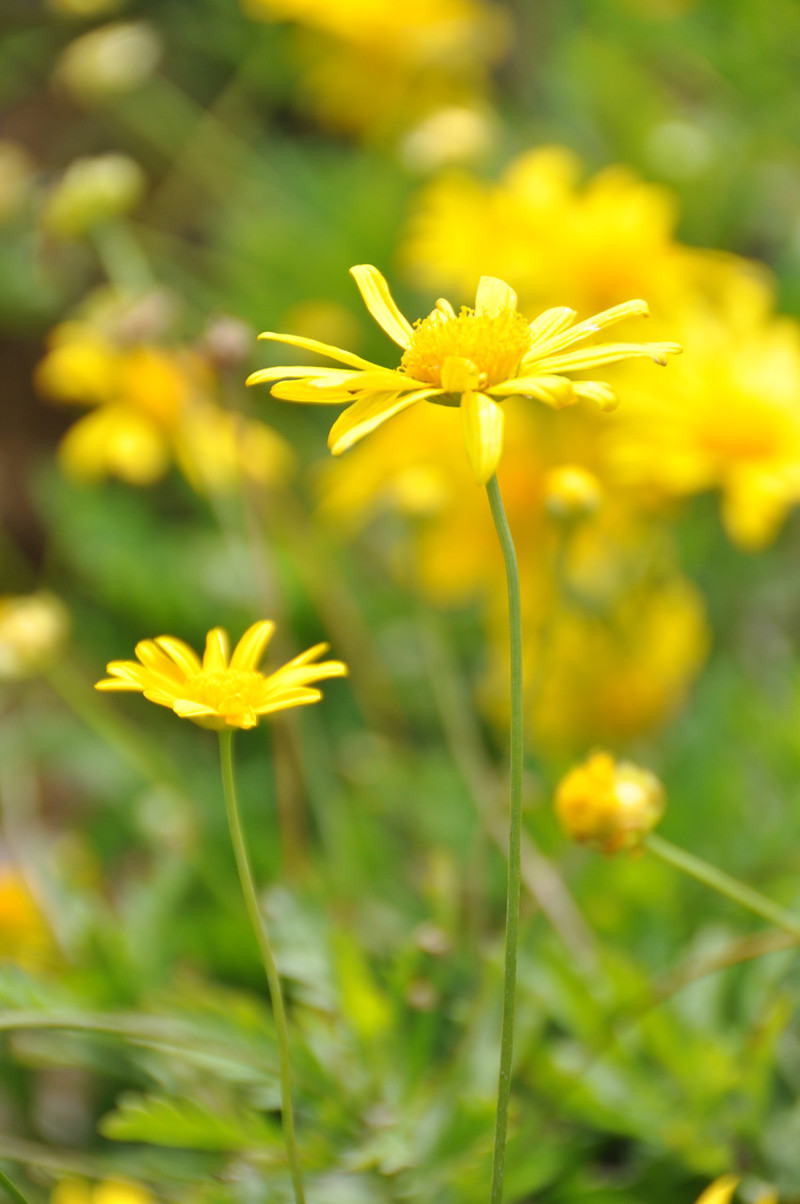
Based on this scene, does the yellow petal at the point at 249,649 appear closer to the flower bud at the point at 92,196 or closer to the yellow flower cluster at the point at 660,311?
the yellow flower cluster at the point at 660,311

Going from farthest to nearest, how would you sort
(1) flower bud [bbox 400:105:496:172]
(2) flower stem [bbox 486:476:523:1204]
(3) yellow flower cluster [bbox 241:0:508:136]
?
(3) yellow flower cluster [bbox 241:0:508:136]
(1) flower bud [bbox 400:105:496:172]
(2) flower stem [bbox 486:476:523:1204]

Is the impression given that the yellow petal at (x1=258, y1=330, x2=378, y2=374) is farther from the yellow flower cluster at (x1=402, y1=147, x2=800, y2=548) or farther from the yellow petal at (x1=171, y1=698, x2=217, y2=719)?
the yellow flower cluster at (x1=402, y1=147, x2=800, y2=548)

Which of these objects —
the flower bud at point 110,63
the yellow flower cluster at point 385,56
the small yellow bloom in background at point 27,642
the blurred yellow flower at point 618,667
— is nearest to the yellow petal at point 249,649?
the small yellow bloom in background at point 27,642

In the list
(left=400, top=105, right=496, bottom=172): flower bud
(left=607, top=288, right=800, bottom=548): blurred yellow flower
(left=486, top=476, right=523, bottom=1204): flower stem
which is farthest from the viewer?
(left=400, top=105, right=496, bottom=172): flower bud

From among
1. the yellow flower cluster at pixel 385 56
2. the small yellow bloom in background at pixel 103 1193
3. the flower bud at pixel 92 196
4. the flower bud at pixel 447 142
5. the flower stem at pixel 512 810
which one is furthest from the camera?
the yellow flower cluster at pixel 385 56

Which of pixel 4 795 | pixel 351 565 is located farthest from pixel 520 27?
pixel 4 795

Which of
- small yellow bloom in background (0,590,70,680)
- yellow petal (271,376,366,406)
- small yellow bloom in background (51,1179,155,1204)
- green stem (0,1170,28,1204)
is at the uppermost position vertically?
small yellow bloom in background (0,590,70,680)

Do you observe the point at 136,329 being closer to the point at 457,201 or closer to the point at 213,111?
the point at 457,201

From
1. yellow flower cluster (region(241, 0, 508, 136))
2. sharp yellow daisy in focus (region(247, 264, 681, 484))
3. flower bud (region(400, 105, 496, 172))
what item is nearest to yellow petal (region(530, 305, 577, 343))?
sharp yellow daisy in focus (region(247, 264, 681, 484))
